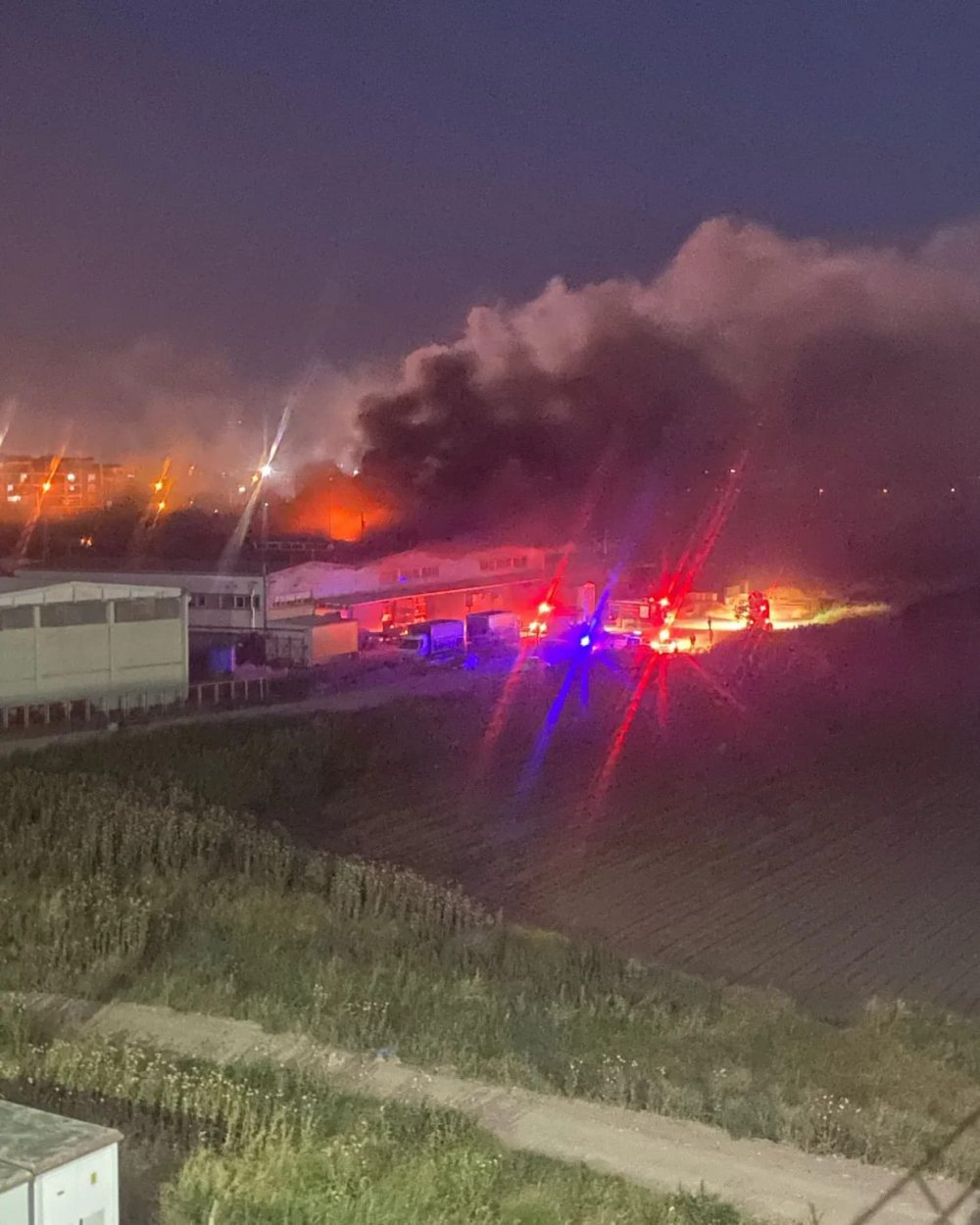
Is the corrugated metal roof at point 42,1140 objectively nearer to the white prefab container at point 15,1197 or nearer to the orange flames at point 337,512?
the white prefab container at point 15,1197

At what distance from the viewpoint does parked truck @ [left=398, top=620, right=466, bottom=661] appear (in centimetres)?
2470

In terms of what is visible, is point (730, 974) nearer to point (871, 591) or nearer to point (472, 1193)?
point (472, 1193)

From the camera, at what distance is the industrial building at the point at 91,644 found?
17.0 metres

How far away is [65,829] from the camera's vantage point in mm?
11820

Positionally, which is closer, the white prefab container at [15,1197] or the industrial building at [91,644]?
the white prefab container at [15,1197]

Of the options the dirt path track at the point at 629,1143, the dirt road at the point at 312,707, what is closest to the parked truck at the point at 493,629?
the dirt road at the point at 312,707

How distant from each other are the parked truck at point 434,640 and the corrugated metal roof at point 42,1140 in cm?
2072

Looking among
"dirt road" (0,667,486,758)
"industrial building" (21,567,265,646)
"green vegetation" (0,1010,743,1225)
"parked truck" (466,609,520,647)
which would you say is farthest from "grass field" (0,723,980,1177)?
"parked truck" (466,609,520,647)

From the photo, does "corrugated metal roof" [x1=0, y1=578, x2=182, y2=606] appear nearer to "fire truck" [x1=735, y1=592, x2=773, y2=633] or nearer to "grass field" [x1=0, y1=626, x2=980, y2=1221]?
"grass field" [x1=0, y1=626, x2=980, y2=1221]

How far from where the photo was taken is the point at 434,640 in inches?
983

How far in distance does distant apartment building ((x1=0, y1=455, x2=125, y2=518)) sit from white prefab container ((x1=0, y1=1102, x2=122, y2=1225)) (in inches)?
1965

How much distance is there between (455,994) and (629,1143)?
2.44 meters

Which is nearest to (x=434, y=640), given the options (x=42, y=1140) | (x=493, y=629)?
(x=493, y=629)

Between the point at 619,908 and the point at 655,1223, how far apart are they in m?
8.10
